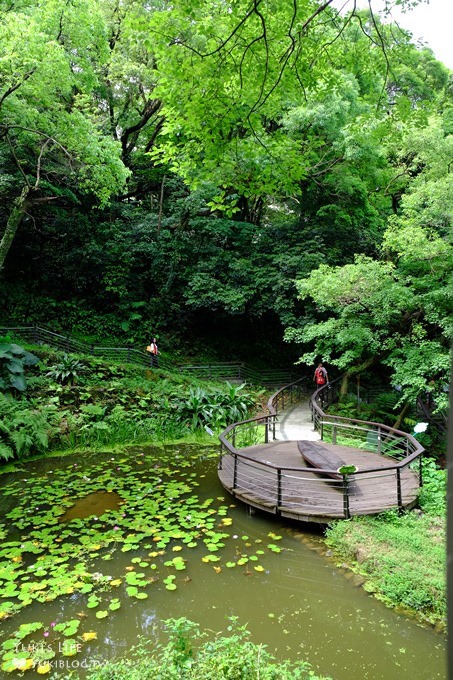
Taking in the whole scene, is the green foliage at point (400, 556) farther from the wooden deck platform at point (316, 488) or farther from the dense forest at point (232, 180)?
the dense forest at point (232, 180)

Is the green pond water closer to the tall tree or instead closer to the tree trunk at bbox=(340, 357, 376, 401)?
the tree trunk at bbox=(340, 357, 376, 401)

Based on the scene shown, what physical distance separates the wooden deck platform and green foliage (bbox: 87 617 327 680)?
2666 millimetres

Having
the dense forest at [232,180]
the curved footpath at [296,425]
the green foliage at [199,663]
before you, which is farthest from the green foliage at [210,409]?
the green foliage at [199,663]

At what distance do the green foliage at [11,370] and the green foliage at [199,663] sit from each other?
352 inches

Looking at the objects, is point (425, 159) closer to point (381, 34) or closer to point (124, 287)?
point (381, 34)

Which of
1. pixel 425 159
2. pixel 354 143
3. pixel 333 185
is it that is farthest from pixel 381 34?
pixel 333 185

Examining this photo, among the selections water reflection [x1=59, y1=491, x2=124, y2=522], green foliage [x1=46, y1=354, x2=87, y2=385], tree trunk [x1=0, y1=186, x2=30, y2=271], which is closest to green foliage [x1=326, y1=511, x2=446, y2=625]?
water reflection [x1=59, y1=491, x2=124, y2=522]

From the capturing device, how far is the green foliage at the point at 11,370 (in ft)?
35.9

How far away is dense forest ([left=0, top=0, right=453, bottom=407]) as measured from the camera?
152 inches

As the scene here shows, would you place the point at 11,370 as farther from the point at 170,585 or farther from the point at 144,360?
the point at 170,585

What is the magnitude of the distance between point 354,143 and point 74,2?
9.14 meters

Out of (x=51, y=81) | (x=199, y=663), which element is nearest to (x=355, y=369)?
(x=199, y=663)

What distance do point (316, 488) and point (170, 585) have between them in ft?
10.4

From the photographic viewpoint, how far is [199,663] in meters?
3.22
